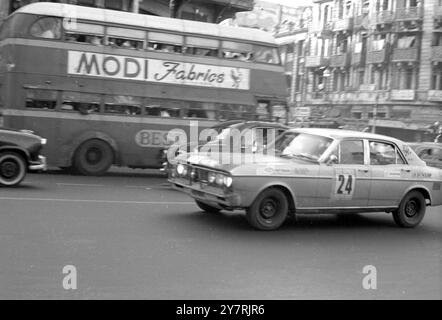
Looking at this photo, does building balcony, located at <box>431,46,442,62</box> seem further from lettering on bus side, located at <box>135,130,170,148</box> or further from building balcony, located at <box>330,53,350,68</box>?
lettering on bus side, located at <box>135,130,170,148</box>

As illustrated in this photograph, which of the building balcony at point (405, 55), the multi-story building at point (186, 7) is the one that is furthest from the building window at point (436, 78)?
the multi-story building at point (186, 7)

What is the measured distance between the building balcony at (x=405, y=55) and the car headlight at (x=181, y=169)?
37.4m

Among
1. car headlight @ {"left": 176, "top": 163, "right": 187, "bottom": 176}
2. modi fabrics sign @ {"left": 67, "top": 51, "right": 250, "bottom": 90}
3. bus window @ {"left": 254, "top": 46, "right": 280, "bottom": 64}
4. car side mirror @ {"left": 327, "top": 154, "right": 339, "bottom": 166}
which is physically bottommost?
→ car headlight @ {"left": 176, "top": 163, "right": 187, "bottom": 176}

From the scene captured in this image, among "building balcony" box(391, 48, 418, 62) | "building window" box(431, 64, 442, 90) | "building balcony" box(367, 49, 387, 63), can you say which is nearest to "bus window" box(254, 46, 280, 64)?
"building window" box(431, 64, 442, 90)

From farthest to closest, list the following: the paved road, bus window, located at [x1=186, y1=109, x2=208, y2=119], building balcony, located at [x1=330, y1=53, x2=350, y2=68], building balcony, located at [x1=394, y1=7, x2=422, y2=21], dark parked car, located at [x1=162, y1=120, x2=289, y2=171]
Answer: building balcony, located at [x1=330, y1=53, x2=350, y2=68] → building balcony, located at [x1=394, y1=7, x2=422, y2=21] → bus window, located at [x1=186, y1=109, x2=208, y2=119] → dark parked car, located at [x1=162, y1=120, x2=289, y2=171] → the paved road

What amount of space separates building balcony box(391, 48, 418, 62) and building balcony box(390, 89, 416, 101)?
7.96ft

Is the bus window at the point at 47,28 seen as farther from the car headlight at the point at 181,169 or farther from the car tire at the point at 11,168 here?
the car headlight at the point at 181,169

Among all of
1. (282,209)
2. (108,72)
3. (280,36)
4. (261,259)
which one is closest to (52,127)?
(108,72)

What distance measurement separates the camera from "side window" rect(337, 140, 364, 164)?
842 cm

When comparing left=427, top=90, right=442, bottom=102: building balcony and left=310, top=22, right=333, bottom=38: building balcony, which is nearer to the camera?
left=427, top=90, right=442, bottom=102: building balcony

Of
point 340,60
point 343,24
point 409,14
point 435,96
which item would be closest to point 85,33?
point 435,96

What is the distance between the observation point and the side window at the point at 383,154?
8773 mm
